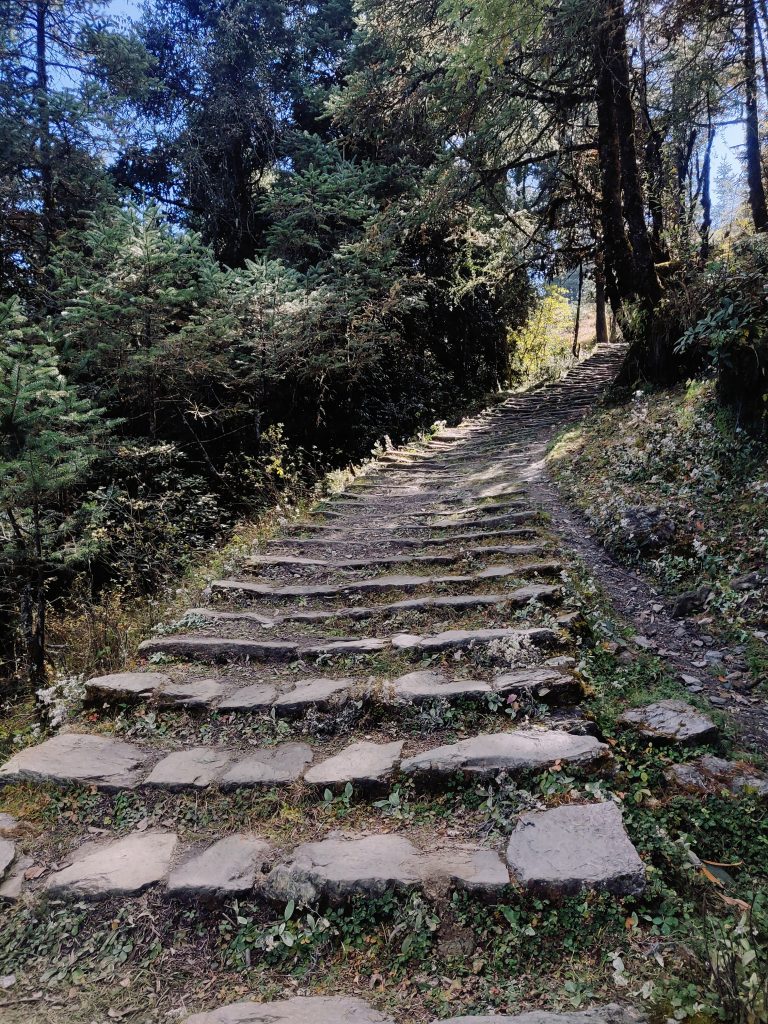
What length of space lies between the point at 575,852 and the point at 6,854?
2.31 m

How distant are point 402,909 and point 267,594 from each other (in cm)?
299

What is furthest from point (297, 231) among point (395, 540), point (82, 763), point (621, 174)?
point (82, 763)

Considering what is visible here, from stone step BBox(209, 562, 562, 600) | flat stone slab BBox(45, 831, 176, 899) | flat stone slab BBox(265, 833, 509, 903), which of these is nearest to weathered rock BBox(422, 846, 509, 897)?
flat stone slab BBox(265, 833, 509, 903)

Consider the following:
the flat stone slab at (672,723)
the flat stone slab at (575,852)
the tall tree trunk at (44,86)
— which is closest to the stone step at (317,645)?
the flat stone slab at (672,723)

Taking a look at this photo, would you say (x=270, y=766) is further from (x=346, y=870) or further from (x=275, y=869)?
(x=346, y=870)

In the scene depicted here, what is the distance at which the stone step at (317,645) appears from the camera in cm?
343

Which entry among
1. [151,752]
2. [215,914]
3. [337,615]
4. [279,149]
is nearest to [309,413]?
[279,149]

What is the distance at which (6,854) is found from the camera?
2459 millimetres

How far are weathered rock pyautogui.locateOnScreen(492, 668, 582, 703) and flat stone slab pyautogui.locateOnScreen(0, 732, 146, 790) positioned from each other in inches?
75.0

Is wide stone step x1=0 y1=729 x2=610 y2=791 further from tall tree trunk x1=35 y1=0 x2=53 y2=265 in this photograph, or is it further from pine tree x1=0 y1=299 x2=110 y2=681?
tall tree trunk x1=35 y1=0 x2=53 y2=265

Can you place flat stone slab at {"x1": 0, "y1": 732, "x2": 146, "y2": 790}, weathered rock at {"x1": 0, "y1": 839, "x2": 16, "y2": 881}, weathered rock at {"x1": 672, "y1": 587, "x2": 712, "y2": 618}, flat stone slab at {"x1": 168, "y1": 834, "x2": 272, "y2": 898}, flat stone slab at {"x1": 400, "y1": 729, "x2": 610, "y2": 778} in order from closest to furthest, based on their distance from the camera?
flat stone slab at {"x1": 168, "y1": 834, "x2": 272, "y2": 898} → weathered rock at {"x1": 0, "y1": 839, "x2": 16, "y2": 881} → flat stone slab at {"x1": 400, "y1": 729, "x2": 610, "y2": 778} → flat stone slab at {"x1": 0, "y1": 732, "x2": 146, "y2": 790} → weathered rock at {"x1": 672, "y1": 587, "x2": 712, "y2": 618}

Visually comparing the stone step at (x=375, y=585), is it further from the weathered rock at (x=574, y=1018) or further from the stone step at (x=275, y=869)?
the weathered rock at (x=574, y=1018)

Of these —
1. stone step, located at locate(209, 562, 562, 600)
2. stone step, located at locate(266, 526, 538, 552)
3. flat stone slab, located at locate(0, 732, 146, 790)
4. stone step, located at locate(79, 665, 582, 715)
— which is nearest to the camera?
flat stone slab, located at locate(0, 732, 146, 790)

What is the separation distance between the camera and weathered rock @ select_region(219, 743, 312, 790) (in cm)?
273
